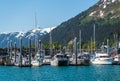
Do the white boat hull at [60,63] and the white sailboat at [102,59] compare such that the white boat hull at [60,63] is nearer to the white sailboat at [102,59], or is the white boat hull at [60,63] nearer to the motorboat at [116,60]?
the white sailboat at [102,59]

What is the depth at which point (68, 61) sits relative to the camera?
16300 centimetres

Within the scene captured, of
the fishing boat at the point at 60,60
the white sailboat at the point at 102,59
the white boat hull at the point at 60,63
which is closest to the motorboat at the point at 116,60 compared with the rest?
the white sailboat at the point at 102,59

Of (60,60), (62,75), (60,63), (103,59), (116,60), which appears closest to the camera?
(62,75)

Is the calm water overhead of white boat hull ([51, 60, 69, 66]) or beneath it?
beneath

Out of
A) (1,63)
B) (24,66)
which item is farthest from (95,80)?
(1,63)

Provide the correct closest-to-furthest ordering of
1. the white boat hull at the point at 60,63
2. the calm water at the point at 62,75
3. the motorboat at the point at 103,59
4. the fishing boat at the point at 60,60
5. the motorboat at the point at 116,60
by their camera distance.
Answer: the calm water at the point at 62,75, the fishing boat at the point at 60,60, the white boat hull at the point at 60,63, the motorboat at the point at 103,59, the motorboat at the point at 116,60

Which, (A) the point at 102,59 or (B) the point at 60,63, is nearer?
(B) the point at 60,63

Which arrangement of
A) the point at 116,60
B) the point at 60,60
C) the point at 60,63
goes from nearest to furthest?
the point at 60,60 → the point at 60,63 → the point at 116,60

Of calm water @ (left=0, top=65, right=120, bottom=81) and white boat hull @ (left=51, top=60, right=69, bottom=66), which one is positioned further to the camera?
white boat hull @ (left=51, top=60, right=69, bottom=66)

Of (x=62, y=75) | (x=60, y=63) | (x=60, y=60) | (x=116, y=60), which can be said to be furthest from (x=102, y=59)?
(x=62, y=75)

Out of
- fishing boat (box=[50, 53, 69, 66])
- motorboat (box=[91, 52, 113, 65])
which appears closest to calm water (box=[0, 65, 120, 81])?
fishing boat (box=[50, 53, 69, 66])

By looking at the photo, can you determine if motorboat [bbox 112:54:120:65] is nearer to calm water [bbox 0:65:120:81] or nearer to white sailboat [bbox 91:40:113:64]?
white sailboat [bbox 91:40:113:64]

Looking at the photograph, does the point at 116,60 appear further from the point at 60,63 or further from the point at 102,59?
the point at 60,63

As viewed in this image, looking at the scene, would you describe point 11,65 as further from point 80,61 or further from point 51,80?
point 51,80
